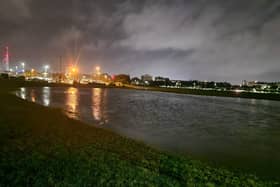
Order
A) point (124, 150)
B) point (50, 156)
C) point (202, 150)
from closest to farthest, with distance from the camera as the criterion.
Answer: point (50, 156)
point (124, 150)
point (202, 150)

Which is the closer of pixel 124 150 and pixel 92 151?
pixel 92 151

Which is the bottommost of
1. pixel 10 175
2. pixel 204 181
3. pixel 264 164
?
pixel 264 164

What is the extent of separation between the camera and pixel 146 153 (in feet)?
27.2

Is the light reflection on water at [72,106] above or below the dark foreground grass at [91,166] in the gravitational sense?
below

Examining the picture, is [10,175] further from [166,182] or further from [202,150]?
[202,150]

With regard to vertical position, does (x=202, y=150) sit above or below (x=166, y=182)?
below

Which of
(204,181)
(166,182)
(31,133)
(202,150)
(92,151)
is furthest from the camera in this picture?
(202,150)

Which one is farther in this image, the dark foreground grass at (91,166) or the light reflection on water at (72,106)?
the light reflection on water at (72,106)

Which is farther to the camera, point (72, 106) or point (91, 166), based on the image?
point (72, 106)

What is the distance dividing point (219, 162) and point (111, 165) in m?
4.96

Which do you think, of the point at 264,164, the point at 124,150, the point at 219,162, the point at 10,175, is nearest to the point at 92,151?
the point at 124,150

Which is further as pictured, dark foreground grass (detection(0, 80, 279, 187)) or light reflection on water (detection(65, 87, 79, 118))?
light reflection on water (detection(65, 87, 79, 118))

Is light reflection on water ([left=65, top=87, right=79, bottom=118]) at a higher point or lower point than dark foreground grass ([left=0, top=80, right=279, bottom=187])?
lower

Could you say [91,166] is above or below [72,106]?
above
